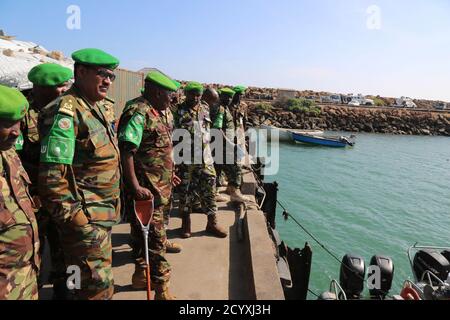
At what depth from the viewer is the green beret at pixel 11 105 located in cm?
174

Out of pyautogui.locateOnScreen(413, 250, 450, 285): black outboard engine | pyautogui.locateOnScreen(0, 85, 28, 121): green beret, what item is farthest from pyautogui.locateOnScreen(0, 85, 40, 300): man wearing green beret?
pyautogui.locateOnScreen(413, 250, 450, 285): black outboard engine

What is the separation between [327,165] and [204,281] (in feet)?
68.4

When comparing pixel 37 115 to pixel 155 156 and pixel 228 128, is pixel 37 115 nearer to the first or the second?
pixel 155 156

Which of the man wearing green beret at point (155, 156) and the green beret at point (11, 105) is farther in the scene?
the man wearing green beret at point (155, 156)

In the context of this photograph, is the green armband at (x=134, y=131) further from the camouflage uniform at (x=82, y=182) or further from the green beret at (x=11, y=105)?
the green beret at (x=11, y=105)

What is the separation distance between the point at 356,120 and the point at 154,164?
44.9 metres

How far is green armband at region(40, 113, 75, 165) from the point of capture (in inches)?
80.5

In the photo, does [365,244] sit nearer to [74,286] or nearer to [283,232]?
[283,232]

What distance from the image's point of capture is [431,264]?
5191 mm

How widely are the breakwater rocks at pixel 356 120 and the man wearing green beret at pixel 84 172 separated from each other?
35.1 metres

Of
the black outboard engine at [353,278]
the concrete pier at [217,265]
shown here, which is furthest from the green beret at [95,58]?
the black outboard engine at [353,278]

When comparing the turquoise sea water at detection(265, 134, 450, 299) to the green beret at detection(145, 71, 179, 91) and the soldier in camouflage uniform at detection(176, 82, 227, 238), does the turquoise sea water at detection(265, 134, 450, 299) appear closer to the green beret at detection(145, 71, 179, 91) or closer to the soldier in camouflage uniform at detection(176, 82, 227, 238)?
the soldier in camouflage uniform at detection(176, 82, 227, 238)

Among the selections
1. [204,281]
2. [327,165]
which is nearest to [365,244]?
[204,281]

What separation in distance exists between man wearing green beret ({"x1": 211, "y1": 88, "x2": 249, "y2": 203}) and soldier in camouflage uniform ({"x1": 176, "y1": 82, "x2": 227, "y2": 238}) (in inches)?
46.1
